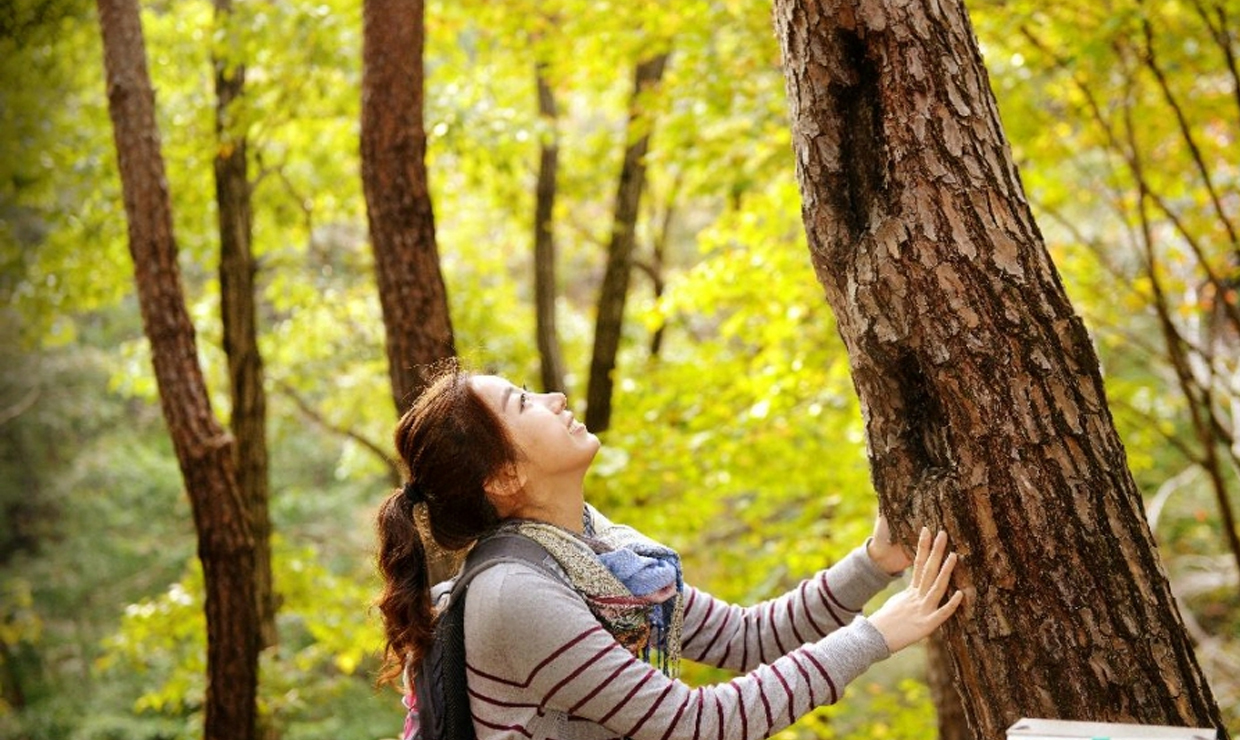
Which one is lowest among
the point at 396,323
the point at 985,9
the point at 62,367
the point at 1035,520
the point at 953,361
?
the point at 1035,520

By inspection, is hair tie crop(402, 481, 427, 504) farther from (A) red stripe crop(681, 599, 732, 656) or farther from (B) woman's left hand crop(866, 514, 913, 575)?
(B) woman's left hand crop(866, 514, 913, 575)

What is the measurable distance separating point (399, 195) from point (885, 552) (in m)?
2.24

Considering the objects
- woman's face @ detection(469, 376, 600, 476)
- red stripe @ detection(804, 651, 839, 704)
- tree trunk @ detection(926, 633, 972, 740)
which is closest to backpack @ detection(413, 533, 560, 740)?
woman's face @ detection(469, 376, 600, 476)

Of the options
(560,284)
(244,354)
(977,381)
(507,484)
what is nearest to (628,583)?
(507,484)

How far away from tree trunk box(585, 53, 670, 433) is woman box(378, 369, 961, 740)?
18.3 ft

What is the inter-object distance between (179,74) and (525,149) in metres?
2.53

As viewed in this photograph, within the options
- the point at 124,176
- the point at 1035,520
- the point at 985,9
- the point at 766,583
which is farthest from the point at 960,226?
the point at 766,583

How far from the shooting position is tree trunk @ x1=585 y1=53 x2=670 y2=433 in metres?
7.97

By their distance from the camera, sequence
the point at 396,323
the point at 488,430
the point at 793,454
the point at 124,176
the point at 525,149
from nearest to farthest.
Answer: the point at 488,430 < the point at 396,323 < the point at 124,176 < the point at 793,454 < the point at 525,149

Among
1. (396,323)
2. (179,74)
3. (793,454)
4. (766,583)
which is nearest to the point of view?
(396,323)

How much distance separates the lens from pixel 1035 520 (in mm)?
1825

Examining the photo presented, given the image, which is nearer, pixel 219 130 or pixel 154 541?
pixel 219 130

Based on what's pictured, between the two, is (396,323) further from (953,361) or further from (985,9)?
(985,9)

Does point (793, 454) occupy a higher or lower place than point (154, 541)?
lower
